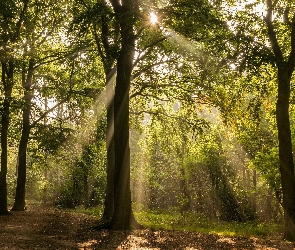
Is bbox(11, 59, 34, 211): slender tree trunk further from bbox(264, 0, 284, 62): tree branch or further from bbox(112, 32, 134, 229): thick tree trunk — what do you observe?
bbox(264, 0, 284, 62): tree branch

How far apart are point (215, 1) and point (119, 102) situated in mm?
5338

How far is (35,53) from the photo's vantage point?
17.5m

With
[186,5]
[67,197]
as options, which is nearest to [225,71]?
[186,5]

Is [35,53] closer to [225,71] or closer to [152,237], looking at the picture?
[225,71]

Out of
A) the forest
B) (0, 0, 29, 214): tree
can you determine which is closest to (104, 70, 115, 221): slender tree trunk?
the forest

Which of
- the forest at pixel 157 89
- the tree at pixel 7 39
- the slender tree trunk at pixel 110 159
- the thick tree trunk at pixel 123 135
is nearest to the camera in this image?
the tree at pixel 7 39

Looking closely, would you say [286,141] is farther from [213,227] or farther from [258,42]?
[213,227]

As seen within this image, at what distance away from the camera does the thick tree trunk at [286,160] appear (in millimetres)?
12750

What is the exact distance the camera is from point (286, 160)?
13.0 m

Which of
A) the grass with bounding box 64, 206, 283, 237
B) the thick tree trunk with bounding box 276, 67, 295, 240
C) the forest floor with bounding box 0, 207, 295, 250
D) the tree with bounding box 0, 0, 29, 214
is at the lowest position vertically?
the grass with bounding box 64, 206, 283, 237

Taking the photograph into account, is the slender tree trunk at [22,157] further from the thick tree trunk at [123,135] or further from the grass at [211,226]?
the thick tree trunk at [123,135]

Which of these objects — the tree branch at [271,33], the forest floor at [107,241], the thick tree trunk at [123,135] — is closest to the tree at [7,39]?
the thick tree trunk at [123,135]

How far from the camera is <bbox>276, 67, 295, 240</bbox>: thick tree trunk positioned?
12.8 m

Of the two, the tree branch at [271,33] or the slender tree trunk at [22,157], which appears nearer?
the tree branch at [271,33]
